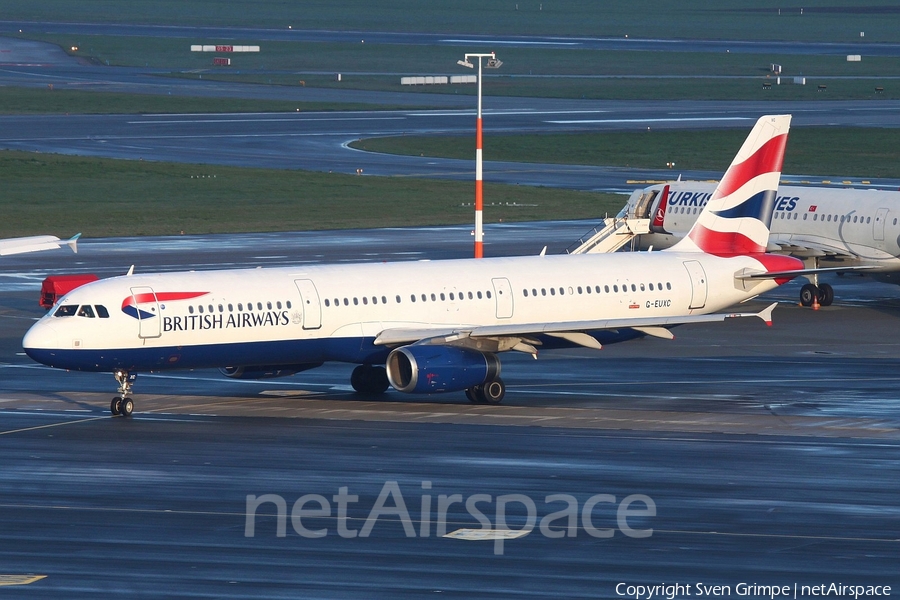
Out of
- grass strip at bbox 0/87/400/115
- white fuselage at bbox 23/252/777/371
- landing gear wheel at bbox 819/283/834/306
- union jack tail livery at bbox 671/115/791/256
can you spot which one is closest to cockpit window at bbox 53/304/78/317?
white fuselage at bbox 23/252/777/371

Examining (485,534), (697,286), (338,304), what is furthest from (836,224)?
(485,534)

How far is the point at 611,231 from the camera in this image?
6656cm

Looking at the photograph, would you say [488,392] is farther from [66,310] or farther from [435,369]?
[66,310]

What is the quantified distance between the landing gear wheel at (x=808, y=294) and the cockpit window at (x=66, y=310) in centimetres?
3318

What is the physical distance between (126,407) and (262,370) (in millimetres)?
4409

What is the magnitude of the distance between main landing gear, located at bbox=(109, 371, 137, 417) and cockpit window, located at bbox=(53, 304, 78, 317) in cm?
192

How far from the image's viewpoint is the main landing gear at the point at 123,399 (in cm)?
4119

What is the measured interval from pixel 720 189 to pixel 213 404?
18.0 meters

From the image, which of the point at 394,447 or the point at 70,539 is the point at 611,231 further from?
the point at 70,539

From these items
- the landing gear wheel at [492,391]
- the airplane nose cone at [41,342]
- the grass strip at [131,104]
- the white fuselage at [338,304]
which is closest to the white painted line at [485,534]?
the landing gear wheel at [492,391]

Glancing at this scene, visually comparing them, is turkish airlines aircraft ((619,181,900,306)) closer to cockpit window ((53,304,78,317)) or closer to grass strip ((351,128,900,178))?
cockpit window ((53,304,78,317))

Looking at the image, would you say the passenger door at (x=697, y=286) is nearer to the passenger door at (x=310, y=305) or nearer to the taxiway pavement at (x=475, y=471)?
the taxiway pavement at (x=475, y=471)

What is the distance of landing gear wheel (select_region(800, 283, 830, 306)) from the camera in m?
63.9

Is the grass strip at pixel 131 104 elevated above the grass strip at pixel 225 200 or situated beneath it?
elevated above
